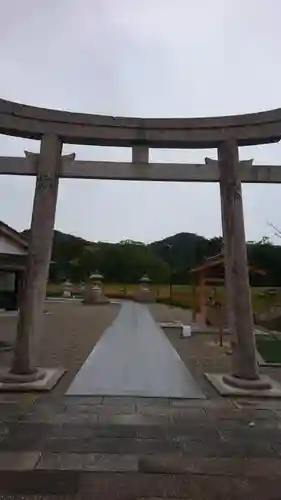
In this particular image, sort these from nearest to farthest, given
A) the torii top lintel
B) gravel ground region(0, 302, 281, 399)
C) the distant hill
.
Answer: the torii top lintel
gravel ground region(0, 302, 281, 399)
the distant hill

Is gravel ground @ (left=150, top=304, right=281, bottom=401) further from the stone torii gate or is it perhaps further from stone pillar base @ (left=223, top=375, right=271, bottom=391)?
the stone torii gate

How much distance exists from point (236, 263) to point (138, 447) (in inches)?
142

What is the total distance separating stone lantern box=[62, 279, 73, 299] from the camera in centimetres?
4176

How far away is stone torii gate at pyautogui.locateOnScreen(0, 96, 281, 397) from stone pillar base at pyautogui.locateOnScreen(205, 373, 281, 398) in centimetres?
6

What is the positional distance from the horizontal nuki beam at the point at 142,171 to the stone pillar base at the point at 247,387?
3.27m

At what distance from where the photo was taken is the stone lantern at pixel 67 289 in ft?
137

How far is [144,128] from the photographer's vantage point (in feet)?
24.0

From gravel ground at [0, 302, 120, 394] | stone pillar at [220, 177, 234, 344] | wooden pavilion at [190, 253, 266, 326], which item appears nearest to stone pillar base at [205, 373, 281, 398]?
stone pillar at [220, 177, 234, 344]

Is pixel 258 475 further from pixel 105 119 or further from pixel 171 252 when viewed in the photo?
pixel 171 252

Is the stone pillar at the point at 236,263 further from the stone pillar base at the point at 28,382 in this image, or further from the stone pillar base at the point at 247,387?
the stone pillar base at the point at 28,382

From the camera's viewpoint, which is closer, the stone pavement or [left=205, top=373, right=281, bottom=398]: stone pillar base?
the stone pavement

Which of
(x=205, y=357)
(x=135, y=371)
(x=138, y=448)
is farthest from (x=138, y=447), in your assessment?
(x=205, y=357)

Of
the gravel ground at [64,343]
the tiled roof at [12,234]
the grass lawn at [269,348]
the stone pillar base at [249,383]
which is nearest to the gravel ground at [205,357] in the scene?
the stone pillar base at [249,383]

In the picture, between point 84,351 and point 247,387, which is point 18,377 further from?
point 84,351
